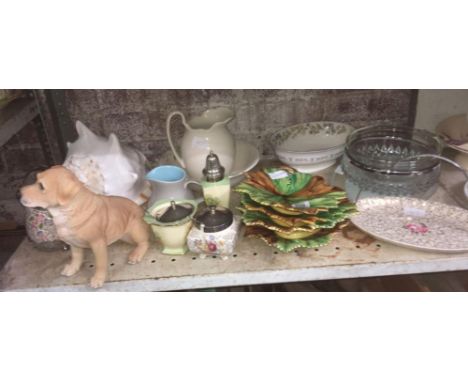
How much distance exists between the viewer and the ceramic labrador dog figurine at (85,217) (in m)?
0.70

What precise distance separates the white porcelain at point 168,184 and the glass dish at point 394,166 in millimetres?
367

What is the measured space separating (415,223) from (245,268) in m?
0.36

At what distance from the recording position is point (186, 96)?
117cm

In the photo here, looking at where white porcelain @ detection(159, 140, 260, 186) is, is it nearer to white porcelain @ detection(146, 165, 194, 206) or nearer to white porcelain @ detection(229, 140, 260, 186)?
white porcelain @ detection(229, 140, 260, 186)

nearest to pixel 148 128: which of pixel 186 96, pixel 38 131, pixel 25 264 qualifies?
pixel 186 96

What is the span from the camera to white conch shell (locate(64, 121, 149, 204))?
91 centimetres

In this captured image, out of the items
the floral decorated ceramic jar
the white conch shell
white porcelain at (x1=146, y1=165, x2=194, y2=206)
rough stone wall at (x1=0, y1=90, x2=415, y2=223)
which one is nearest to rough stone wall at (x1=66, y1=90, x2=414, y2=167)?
rough stone wall at (x1=0, y1=90, x2=415, y2=223)

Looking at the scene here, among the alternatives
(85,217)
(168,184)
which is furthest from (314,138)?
(85,217)

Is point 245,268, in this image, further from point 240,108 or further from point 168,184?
point 240,108

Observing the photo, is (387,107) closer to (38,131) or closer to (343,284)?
(343,284)

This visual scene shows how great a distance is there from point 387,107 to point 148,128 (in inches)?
26.3

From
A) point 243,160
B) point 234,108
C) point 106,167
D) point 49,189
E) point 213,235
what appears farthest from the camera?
point 234,108

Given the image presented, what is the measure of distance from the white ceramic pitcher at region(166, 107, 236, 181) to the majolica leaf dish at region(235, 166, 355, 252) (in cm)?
10

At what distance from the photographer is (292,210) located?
0.79 meters
